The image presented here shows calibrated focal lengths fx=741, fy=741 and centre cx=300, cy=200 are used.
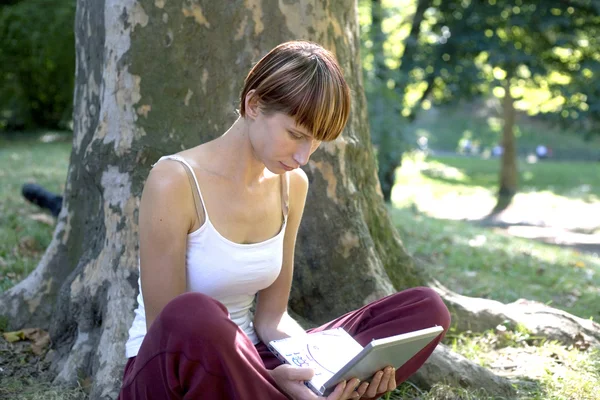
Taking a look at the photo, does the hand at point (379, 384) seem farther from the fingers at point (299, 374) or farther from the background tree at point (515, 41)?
the background tree at point (515, 41)

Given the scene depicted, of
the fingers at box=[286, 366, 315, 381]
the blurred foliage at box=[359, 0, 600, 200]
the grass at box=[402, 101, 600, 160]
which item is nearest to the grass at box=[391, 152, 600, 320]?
the fingers at box=[286, 366, 315, 381]

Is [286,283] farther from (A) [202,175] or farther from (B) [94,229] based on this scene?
(B) [94,229]

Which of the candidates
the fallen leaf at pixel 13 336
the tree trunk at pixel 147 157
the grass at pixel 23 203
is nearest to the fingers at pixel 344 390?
the tree trunk at pixel 147 157

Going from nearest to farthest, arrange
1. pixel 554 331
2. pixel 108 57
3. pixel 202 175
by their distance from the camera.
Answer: pixel 202 175
pixel 108 57
pixel 554 331

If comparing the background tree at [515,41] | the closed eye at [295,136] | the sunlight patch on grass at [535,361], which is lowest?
the sunlight patch on grass at [535,361]

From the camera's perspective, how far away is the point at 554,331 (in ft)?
13.5

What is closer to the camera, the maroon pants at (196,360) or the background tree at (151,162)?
the maroon pants at (196,360)

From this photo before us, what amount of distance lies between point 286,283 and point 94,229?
129cm

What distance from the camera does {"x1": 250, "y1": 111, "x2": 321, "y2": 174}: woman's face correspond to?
242 centimetres

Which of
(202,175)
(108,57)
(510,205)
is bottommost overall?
(510,205)

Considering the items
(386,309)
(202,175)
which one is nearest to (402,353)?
(386,309)

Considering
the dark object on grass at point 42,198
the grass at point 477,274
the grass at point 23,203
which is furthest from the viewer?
the dark object on grass at point 42,198

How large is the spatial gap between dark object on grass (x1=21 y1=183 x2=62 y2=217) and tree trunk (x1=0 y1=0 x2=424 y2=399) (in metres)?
2.36

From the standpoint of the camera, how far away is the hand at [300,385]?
7.76ft
